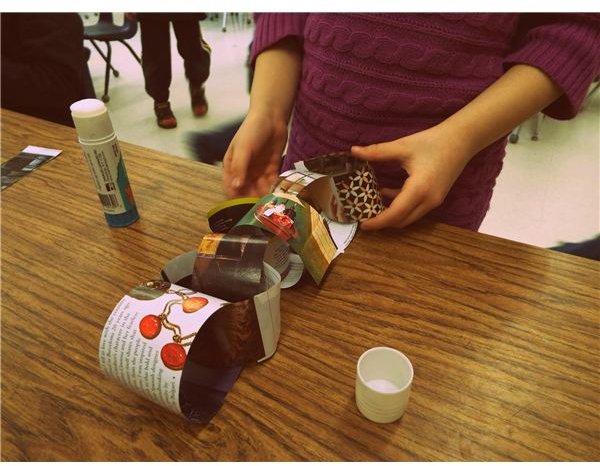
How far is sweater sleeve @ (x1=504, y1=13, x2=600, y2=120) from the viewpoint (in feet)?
2.11

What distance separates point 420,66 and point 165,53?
2321 millimetres

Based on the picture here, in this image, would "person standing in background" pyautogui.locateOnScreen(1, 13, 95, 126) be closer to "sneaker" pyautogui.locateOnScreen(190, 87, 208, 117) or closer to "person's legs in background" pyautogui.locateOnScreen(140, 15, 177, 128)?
"person's legs in background" pyautogui.locateOnScreen(140, 15, 177, 128)

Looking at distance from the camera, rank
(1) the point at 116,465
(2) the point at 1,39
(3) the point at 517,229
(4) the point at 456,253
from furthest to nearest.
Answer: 1. (3) the point at 517,229
2. (2) the point at 1,39
3. (4) the point at 456,253
4. (1) the point at 116,465

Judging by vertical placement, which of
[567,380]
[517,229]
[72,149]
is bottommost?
[517,229]

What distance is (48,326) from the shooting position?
1.85 feet

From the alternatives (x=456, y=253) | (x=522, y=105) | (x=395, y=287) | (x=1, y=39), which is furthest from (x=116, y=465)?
(x=1, y=39)

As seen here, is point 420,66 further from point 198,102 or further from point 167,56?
point 198,102

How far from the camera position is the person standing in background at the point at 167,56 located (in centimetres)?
256

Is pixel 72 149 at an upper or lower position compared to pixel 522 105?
lower

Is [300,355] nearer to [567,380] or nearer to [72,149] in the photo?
[567,380]

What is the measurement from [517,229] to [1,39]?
1.94 m

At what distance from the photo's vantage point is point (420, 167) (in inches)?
25.5

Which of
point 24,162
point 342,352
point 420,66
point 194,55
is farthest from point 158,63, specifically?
point 342,352

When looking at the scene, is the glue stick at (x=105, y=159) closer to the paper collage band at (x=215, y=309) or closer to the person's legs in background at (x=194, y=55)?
the paper collage band at (x=215, y=309)
